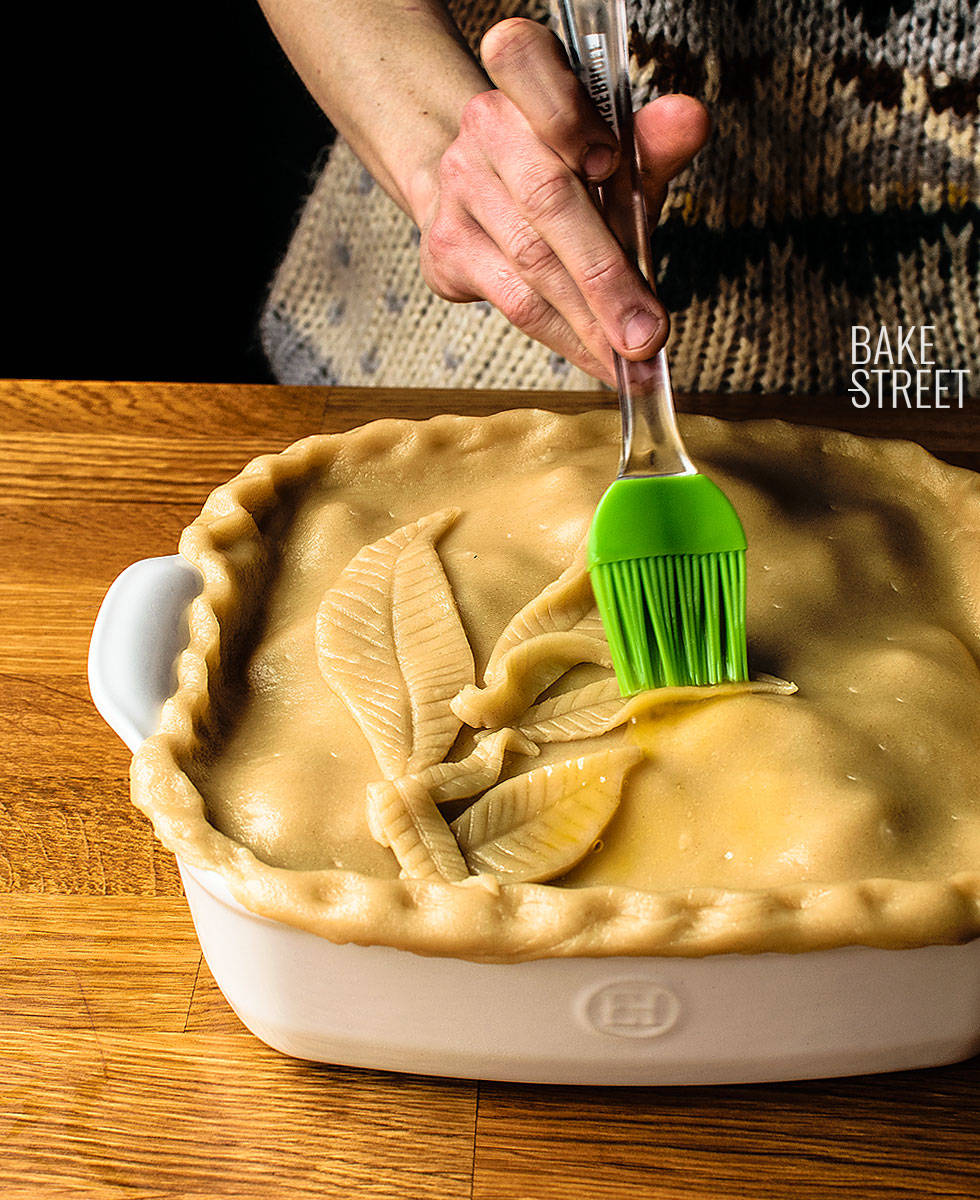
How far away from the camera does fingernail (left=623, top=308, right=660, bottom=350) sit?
0.87m

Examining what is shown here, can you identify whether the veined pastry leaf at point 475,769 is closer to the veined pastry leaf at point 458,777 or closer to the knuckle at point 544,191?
the veined pastry leaf at point 458,777

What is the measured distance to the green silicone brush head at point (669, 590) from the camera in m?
0.82

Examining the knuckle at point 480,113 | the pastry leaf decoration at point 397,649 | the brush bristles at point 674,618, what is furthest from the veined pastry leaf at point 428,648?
the knuckle at point 480,113

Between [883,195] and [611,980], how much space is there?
3.23 ft

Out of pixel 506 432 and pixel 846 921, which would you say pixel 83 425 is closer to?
pixel 506 432

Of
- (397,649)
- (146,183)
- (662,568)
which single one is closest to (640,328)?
(662,568)

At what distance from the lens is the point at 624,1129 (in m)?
0.78

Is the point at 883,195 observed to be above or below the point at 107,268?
above

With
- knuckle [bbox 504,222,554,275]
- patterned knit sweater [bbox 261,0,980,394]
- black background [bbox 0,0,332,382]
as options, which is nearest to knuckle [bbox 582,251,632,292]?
knuckle [bbox 504,222,554,275]

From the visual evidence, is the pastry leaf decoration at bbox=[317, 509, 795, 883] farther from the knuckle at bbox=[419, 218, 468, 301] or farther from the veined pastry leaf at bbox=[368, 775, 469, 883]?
the knuckle at bbox=[419, 218, 468, 301]

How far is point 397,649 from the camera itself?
2.92ft

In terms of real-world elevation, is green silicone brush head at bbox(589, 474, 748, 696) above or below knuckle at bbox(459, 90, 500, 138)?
below

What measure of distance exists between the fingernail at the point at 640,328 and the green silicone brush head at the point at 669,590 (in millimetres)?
108

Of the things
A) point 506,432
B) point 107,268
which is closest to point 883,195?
point 506,432
